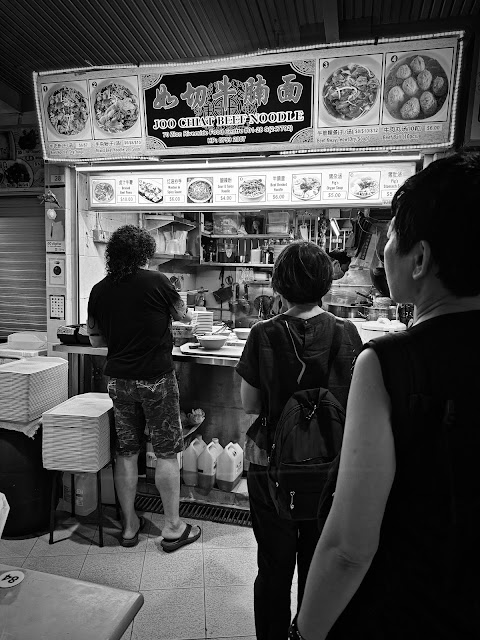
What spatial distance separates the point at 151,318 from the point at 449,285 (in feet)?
7.38

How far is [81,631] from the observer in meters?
1.04

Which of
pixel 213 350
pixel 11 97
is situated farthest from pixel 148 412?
pixel 11 97

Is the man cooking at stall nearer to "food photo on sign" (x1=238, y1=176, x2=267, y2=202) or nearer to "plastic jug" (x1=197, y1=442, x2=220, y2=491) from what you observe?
"plastic jug" (x1=197, y1=442, x2=220, y2=491)

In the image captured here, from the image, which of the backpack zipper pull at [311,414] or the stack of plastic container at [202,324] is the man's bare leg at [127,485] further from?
the backpack zipper pull at [311,414]

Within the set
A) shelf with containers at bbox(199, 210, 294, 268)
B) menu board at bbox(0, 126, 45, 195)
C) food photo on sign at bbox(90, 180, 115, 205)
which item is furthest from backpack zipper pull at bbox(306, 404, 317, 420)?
shelf with containers at bbox(199, 210, 294, 268)

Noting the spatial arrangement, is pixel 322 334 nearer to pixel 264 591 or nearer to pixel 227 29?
pixel 264 591

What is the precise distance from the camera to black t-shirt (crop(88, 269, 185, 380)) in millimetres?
2842

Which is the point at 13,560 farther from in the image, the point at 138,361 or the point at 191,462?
the point at 138,361

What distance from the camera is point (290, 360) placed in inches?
71.1

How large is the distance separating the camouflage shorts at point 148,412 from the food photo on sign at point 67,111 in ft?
7.37

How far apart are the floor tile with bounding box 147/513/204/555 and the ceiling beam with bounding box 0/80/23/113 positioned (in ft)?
14.5

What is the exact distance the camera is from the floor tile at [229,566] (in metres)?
2.72

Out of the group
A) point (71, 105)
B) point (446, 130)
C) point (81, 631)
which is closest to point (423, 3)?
point (446, 130)

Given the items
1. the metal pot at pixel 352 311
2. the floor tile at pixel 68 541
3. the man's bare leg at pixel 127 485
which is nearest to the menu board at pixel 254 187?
the metal pot at pixel 352 311
